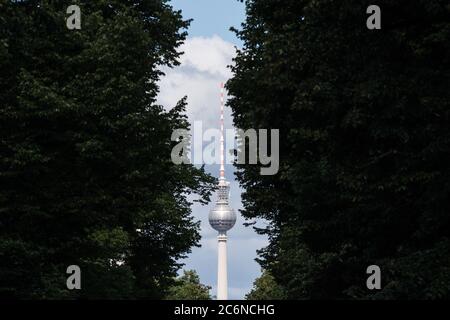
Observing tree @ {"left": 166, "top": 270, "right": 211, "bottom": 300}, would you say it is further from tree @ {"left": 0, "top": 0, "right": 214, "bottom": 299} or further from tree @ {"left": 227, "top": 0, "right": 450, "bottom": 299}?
tree @ {"left": 227, "top": 0, "right": 450, "bottom": 299}

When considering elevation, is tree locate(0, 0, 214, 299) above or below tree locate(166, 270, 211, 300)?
below

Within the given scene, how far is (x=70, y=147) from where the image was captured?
44719mm

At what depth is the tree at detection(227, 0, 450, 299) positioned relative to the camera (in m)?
31.6

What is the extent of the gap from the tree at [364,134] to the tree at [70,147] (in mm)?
7098

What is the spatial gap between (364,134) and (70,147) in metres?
13.9

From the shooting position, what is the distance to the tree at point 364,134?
31.6m

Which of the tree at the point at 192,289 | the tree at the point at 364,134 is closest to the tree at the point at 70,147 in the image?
the tree at the point at 364,134

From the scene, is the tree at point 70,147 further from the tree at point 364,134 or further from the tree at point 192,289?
the tree at point 192,289

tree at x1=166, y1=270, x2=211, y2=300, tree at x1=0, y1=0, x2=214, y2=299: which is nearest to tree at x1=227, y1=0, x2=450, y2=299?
tree at x1=0, y1=0, x2=214, y2=299

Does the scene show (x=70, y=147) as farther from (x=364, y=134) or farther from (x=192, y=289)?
(x=192, y=289)

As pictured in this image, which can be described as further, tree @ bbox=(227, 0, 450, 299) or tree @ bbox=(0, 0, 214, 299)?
tree @ bbox=(0, 0, 214, 299)

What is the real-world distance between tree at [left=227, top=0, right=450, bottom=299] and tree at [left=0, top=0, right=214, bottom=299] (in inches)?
279
